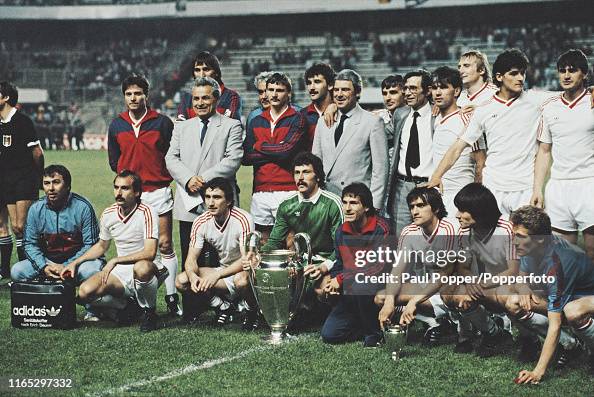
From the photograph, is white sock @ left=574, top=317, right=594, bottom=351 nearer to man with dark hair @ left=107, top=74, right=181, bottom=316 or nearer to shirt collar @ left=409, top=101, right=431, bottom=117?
shirt collar @ left=409, top=101, right=431, bottom=117

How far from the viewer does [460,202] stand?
5.22 m

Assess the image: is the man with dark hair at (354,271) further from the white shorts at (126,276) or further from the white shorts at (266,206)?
the white shorts at (126,276)

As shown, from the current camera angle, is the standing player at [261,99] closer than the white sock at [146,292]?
No

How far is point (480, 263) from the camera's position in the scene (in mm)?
5469

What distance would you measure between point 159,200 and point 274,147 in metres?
1.17

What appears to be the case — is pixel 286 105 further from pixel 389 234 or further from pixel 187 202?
pixel 389 234

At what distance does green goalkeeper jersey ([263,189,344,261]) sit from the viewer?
20.3 ft

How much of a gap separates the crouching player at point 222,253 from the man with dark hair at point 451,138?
1.58 m

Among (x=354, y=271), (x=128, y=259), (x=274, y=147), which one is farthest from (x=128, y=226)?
(x=354, y=271)

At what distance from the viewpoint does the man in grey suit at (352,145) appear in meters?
6.46

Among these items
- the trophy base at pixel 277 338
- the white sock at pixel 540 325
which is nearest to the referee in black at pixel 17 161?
the trophy base at pixel 277 338

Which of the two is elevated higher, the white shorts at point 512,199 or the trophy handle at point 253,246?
the white shorts at point 512,199

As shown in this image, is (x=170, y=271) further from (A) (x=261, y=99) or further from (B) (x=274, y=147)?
(A) (x=261, y=99)

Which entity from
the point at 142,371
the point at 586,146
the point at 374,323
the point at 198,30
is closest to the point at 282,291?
the point at 374,323
